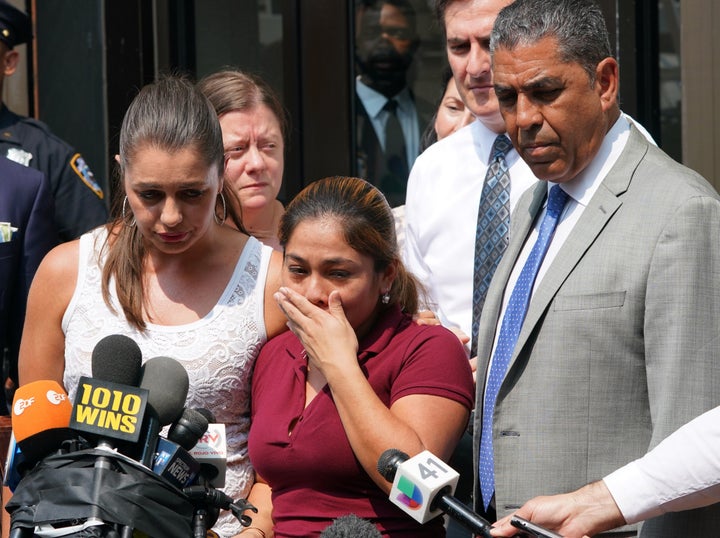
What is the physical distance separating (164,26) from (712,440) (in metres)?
4.24

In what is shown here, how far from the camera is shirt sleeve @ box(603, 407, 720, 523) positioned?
7.46 ft

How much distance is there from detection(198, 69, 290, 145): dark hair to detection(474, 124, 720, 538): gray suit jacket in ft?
5.76

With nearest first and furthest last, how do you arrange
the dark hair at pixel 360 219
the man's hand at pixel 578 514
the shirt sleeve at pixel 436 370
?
1. the man's hand at pixel 578 514
2. the shirt sleeve at pixel 436 370
3. the dark hair at pixel 360 219

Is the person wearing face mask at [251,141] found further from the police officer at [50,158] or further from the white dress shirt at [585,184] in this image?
the white dress shirt at [585,184]

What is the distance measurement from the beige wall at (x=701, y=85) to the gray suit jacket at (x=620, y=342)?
1.73 m

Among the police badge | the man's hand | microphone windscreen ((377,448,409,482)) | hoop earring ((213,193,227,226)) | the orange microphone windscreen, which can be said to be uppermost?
the police badge

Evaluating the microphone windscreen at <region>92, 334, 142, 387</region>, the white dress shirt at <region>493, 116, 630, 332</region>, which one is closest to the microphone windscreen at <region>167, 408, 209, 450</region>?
the microphone windscreen at <region>92, 334, 142, 387</region>

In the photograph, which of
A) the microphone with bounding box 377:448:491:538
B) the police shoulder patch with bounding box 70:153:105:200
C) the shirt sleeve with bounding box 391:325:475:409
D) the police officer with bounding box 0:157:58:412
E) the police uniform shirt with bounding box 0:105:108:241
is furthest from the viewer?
the police shoulder patch with bounding box 70:153:105:200

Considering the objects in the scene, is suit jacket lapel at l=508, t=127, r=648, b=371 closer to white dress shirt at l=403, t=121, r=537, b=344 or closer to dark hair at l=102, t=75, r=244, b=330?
white dress shirt at l=403, t=121, r=537, b=344

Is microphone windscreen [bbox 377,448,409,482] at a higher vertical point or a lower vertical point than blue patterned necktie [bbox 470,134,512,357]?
lower

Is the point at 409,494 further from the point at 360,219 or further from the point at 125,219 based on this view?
the point at 125,219

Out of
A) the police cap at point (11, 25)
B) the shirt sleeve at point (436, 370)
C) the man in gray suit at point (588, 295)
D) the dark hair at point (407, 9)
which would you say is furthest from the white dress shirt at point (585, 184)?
the dark hair at point (407, 9)

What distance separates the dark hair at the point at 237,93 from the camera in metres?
4.16

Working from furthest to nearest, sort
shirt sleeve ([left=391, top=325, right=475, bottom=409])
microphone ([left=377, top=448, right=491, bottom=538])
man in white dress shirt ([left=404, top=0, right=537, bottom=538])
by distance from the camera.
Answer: man in white dress shirt ([left=404, top=0, right=537, bottom=538])
shirt sleeve ([left=391, top=325, right=475, bottom=409])
microphone ([left=377, top=448, right=491, bottom=538])
